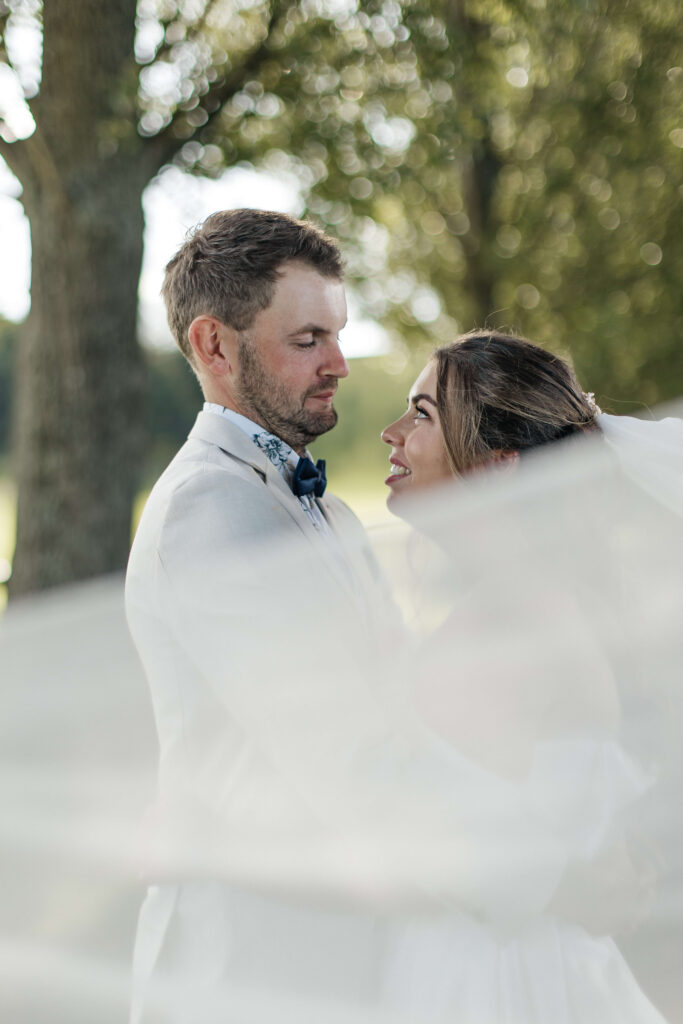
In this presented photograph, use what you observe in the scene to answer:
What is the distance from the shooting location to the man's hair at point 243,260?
79.9 inches

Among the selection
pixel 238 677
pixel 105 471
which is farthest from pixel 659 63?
pixel 238 677

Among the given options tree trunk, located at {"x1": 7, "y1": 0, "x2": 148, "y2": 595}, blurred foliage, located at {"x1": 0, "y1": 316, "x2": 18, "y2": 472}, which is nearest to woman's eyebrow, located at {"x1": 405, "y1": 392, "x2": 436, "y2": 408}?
tree trunk, located at {"x1": 7, "y1": 0, "x2": 148, "y2": 595}

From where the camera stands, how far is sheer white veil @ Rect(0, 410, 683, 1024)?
67.1 inches

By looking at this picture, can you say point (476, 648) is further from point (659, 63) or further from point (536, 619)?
point (659, 63)

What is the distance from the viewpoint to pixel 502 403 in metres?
2.18

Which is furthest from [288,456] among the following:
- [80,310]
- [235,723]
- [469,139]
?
[469,139]

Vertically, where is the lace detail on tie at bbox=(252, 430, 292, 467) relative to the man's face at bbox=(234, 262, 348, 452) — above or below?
below

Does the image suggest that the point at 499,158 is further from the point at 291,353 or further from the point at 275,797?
the point at 275,797

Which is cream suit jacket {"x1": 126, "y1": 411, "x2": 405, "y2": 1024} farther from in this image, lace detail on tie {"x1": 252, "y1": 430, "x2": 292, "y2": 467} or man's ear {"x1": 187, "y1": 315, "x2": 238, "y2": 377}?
man's ear {"x1": 187, "y1": 315, "x2": 238, "y2": 377}

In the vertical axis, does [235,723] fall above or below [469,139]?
below

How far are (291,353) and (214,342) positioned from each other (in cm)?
17

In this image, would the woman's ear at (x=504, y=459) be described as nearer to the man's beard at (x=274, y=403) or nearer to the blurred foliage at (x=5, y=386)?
the man's beard at (x=274, y=403)

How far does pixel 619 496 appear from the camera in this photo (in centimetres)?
214

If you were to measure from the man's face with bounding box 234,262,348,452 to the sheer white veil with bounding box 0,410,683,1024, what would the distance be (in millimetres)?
384
